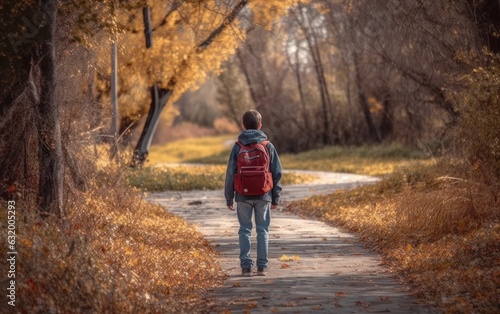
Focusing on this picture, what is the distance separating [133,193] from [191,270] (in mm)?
6282

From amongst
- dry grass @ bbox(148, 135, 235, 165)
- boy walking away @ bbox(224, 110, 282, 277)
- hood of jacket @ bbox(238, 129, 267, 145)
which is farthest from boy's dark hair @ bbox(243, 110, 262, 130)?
dry grass @ bbox(148, 135, 235, 165)

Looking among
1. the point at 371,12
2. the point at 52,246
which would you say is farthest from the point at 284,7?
the point at 52,246

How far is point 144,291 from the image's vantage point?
9.08 meters

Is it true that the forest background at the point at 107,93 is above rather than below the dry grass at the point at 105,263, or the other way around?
above

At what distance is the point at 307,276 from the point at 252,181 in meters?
1.35

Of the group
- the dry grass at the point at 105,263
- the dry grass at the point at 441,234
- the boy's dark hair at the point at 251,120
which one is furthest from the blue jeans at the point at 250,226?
the dry grass at the point at 441,234

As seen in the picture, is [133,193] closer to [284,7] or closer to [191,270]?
[191,270]

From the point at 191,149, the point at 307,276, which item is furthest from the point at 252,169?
the point at 191,149

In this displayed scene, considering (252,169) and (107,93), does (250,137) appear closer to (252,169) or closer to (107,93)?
(252,169)

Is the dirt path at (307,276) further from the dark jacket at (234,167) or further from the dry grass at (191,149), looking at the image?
the dry grass at (191,149)

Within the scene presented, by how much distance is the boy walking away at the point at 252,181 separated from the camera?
10578mm

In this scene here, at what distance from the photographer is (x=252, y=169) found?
1056cm

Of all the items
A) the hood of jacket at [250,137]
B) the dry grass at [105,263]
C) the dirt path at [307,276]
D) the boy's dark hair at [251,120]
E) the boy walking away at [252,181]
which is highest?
the boy's dark hair at [251,120]

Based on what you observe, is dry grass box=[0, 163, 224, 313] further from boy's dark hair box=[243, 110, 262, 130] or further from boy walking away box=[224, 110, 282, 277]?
boy's dark hair box=[243, 110, 262, 130]
